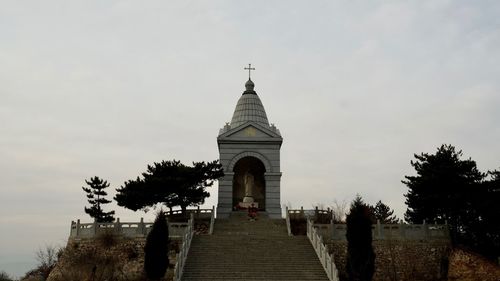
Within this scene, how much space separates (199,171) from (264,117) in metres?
12.0

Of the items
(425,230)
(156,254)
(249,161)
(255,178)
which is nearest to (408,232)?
(425,230)

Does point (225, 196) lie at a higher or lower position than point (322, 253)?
higher

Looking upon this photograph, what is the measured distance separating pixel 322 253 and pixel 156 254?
325 inches

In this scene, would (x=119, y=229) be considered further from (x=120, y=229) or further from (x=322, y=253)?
(x=322, y=253)

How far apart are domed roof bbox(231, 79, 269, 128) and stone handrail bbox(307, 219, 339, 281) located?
45.8ft

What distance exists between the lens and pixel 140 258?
2911 cm

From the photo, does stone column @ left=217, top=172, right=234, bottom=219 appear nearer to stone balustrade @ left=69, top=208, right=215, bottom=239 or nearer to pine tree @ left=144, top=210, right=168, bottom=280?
stone balustrade @ left=69, top=208, right=215, bottom=239

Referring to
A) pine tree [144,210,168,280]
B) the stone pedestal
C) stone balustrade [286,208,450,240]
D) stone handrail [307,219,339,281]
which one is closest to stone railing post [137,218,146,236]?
pine tree [144,210,168,280]

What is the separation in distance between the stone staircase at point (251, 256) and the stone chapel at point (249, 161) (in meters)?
6.76

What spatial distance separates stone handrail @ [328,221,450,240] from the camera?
30.2m

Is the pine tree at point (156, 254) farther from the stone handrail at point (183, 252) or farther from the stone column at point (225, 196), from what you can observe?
the stone column at point (225, 196)

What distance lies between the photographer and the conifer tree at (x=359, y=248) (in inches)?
995

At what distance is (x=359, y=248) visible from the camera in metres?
25.6

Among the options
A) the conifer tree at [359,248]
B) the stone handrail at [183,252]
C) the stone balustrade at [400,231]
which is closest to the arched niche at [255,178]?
the stone balustrade at [400,231]
